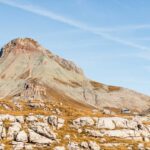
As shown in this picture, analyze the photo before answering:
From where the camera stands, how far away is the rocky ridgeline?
91438mm

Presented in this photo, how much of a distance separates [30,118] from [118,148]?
23.9 meters

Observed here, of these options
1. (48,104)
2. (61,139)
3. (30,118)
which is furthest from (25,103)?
(61,139)

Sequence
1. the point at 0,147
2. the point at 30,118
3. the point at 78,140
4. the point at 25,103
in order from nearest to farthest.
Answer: the point at 0,147, the point at 78,140, the point at 30,118, the point at 25,103

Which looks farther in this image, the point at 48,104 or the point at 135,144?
the point at 48,104

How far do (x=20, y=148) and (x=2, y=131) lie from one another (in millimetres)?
8415

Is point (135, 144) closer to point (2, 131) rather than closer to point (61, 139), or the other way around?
point (61, 139)

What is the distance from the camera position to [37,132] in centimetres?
9456

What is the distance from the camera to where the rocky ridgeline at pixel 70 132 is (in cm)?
9144

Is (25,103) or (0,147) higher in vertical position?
(25,103)

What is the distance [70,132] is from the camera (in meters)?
101

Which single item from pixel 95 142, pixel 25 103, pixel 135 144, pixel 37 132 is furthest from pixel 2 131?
pixel 25 103

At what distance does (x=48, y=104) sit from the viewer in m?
149

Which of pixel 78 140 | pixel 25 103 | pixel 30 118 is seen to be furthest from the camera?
pixel 25 103

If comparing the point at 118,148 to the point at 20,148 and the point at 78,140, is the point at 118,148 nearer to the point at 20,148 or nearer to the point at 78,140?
the point at 78,140
